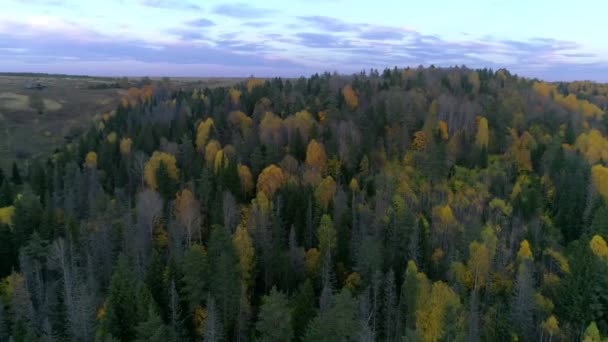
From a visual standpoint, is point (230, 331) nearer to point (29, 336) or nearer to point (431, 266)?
point (29, 336)

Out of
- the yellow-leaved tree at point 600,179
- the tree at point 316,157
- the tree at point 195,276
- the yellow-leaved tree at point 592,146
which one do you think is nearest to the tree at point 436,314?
the tree at point 195,276

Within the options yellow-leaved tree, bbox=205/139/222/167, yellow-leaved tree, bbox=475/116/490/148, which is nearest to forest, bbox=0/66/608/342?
yellow-leaved tree, bbox=475/116/490/148

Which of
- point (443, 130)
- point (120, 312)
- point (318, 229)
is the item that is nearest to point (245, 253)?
point (318, 229)

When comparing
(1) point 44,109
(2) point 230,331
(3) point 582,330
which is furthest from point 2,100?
(3) point 582,330

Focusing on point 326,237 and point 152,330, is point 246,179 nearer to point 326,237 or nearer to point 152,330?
point 326,237

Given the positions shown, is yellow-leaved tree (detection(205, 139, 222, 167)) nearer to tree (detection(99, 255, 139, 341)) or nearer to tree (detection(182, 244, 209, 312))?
tree (detection(182, 244, 209, 312))
